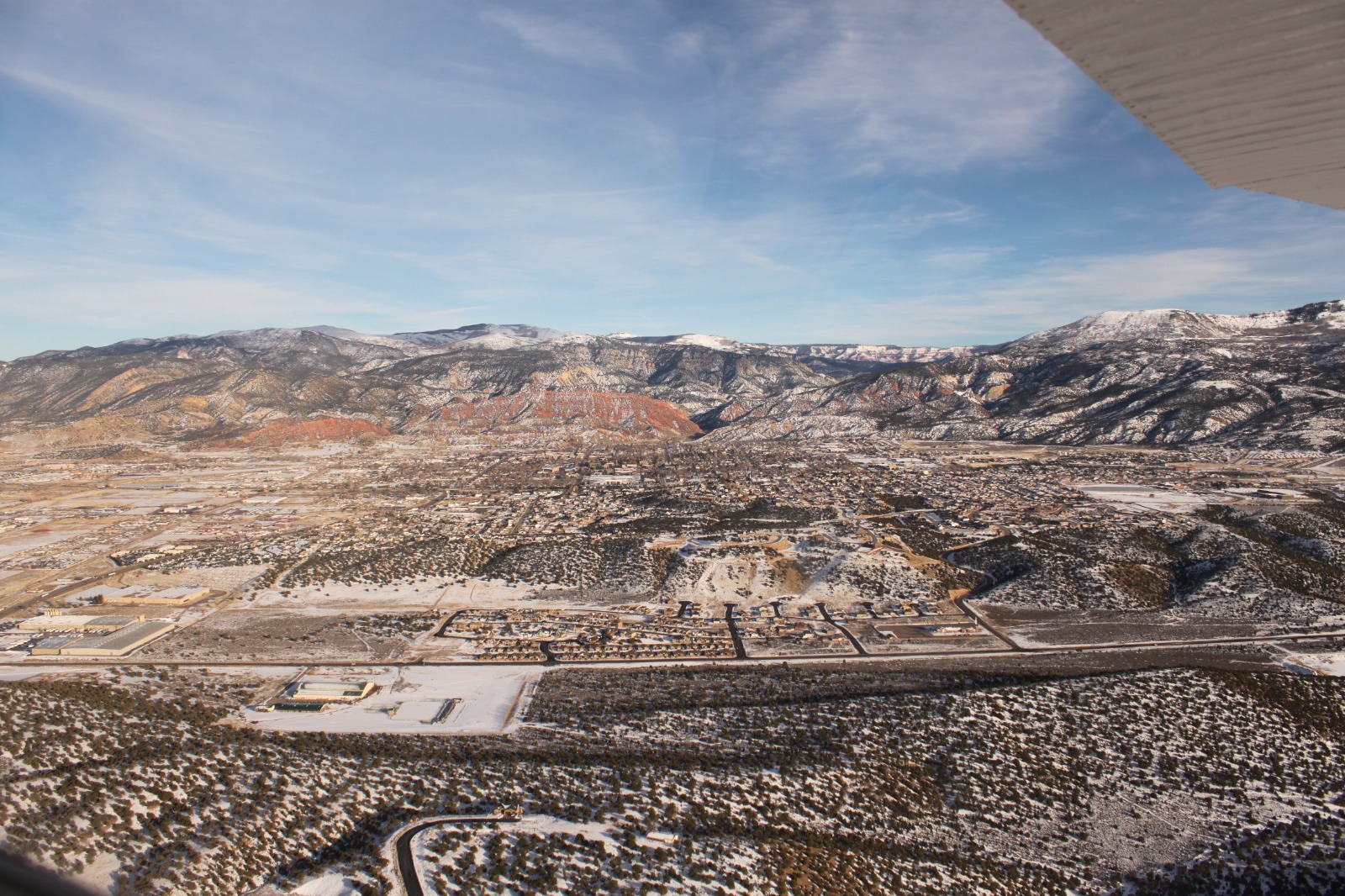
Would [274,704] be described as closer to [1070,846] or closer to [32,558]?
[1070,846]

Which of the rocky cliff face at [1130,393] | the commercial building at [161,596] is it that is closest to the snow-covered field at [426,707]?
the commercial building at [161,596]

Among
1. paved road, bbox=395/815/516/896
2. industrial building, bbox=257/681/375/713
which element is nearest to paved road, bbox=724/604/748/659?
paved road, bbox=395/815/516/896

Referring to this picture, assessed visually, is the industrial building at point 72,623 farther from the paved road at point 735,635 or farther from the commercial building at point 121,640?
the paved road at point 735,635

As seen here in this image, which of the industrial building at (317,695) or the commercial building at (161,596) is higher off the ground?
the commercial building at (161,596)

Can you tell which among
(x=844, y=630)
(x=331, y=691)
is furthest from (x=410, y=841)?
(x=844, y=630)

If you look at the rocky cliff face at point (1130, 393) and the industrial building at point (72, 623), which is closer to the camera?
the industrial building at point (72, 623)

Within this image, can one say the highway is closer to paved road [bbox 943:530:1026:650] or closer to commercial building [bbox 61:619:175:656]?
commercial building [bbox 61:619:175:656]
